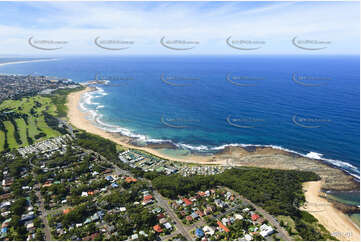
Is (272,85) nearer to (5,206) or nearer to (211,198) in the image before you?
(211,198)

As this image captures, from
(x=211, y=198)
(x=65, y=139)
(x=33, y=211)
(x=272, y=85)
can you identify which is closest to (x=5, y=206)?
(x=33, y=211)

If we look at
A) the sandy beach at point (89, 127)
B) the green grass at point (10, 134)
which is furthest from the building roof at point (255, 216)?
the green grass at point (10, 134)

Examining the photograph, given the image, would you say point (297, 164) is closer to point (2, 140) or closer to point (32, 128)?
point (2, 140)

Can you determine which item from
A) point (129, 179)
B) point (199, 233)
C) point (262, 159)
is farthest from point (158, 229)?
point (262, 159)

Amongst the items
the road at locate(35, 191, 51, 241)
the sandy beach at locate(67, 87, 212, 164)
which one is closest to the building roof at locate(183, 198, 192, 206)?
the sandy beach at locate(67, 87, 212, 164)

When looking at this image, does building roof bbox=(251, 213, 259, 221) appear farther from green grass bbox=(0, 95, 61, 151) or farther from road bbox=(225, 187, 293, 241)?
green grass bbox=(0, 95, 61, 151)

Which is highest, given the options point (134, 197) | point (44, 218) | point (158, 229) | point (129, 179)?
point (129, 179)

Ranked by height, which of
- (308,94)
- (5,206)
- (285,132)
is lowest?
(5,206)
